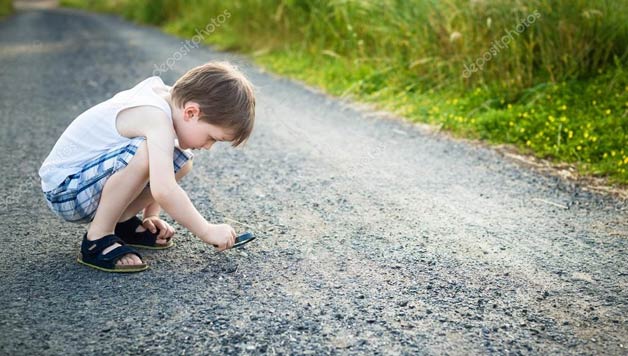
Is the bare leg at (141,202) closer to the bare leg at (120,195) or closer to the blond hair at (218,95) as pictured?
the bare leg at (120,195)

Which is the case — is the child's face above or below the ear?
below

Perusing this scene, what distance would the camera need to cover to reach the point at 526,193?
361 centimetres

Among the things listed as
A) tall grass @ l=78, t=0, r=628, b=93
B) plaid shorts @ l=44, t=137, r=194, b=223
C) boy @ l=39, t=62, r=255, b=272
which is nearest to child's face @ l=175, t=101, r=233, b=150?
boy @ l=39, t=62, r=255, b=272

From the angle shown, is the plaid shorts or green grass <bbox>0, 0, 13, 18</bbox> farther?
green grass <bbox>0, 0, 13, 18</bbox>

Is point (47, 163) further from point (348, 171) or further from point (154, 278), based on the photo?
point (348, 171)

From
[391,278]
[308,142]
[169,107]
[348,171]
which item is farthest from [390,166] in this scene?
[169,107]

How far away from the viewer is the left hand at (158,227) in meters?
2.80

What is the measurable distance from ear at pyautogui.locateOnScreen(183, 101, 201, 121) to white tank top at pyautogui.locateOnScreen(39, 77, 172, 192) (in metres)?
0.07

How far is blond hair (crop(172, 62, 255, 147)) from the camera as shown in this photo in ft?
8.11

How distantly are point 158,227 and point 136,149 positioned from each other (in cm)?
50

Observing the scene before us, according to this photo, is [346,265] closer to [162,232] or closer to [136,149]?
[162,232]

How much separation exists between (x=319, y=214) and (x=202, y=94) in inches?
41.8

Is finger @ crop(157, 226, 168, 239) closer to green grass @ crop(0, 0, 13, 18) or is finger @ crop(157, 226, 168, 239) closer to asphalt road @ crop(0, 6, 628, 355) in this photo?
asphalt road @ crop(0, 6, 628, 355)

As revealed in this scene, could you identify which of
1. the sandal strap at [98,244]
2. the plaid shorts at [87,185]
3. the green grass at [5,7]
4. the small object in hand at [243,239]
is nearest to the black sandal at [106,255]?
the sandal strap at [98,244]
